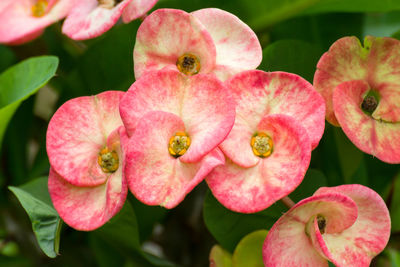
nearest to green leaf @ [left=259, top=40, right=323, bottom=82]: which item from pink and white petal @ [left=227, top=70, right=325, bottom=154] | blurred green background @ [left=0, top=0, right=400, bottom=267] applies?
blurred green background @ [left=0, top=0, right=400, bottom=267]

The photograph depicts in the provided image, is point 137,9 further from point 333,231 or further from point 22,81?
point 333,231

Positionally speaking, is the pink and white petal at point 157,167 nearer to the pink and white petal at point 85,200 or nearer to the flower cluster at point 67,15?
the pink and white petal at point 85,200

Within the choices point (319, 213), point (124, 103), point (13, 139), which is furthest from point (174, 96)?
point (13, 139)

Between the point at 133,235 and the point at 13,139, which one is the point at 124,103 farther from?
the point at 13,139

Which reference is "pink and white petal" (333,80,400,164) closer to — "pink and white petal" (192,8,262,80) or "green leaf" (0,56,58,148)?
"pink and white petal" (192,8,262,80)

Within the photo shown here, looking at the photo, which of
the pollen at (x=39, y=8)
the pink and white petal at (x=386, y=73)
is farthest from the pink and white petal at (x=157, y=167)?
the pollen at (x=39, y=8)

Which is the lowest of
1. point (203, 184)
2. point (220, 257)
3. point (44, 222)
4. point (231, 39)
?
point (203, 184)

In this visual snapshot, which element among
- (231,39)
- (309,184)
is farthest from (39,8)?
(309,184)
